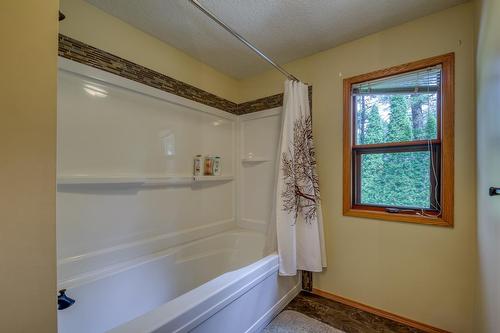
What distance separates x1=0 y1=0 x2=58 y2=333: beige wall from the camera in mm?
557

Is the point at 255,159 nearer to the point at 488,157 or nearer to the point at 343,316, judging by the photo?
the point at 343,316

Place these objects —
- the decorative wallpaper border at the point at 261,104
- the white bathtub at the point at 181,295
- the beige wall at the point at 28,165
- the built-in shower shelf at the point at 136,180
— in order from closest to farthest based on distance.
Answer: the beige wall at the point at 28,165, the white bathtub at the point at 181,295, the built-in shower shelf at the point at 136,180, the decorative wallpaper border at the point at 261,104

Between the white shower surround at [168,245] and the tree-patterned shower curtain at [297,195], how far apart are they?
0.87 feet

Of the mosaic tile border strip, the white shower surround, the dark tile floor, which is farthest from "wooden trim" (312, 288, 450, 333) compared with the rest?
the mosaic tile border strip

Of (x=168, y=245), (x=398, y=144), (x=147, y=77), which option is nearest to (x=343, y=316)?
(x=398, y=144)

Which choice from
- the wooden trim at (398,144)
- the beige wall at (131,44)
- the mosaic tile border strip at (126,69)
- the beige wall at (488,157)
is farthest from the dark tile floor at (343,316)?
the beige wall at (131,44)

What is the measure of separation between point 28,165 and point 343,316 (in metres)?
2.17

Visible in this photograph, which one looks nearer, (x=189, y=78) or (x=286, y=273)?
(x=286, y=273)

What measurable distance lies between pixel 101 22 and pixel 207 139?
1.25 meters

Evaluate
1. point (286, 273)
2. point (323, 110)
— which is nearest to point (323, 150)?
point (323, 110)

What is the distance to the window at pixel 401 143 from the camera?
1.57 meters

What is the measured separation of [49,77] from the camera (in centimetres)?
63

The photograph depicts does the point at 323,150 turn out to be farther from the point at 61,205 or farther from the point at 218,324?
the point at 61,205

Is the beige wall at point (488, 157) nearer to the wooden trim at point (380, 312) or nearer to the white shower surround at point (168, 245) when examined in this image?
the wooden trim at point (380, 312)
